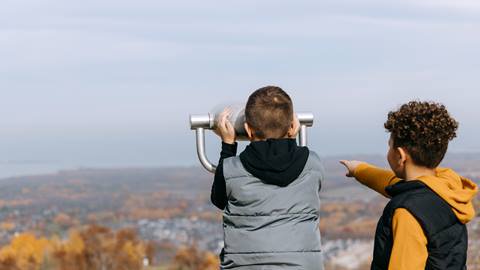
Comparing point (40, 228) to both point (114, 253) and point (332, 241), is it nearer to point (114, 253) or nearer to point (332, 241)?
point (114, 253)

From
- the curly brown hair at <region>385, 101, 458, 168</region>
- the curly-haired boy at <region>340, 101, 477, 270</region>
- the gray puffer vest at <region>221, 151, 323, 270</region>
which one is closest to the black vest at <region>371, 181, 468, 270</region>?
the curly-haired boy at <region>340, 101, 477, 270</region>

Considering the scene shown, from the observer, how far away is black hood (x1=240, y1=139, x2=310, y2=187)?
2.32 m

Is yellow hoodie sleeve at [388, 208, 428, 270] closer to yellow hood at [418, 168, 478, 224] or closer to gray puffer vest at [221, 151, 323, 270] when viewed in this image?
yellow hood at [418, 168, 478, 224]

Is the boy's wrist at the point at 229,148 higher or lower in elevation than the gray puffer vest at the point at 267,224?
higher

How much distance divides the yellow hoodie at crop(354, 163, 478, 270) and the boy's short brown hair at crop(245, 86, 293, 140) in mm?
466

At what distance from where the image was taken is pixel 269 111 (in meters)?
2.29

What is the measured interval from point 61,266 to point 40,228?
11.2 metres

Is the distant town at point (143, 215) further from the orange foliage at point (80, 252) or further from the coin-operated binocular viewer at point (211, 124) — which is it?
the coin-operated binocular viewer at point (211, 124)

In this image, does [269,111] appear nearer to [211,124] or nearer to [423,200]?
[211,124]

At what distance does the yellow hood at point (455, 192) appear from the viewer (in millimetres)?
2160

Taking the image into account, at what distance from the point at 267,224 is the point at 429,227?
1.73 ft

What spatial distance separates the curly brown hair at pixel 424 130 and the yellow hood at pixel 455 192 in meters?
0.06

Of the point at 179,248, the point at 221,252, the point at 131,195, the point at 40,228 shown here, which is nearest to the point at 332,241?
the point at 179,248

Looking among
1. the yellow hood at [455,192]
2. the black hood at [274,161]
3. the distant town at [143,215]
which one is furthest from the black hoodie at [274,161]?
the distant town at [143,215]
